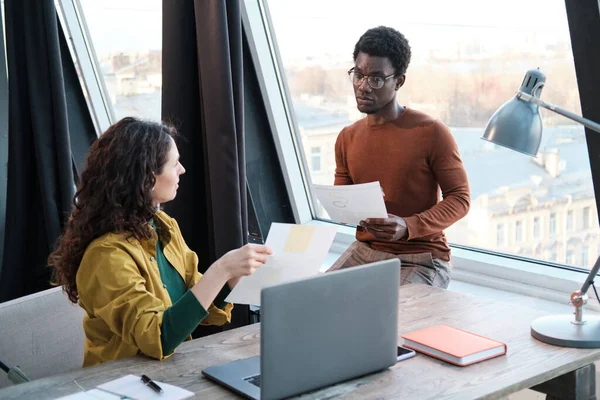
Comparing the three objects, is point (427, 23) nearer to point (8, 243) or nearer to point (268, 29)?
point (268, 29)

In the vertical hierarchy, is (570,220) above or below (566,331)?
above

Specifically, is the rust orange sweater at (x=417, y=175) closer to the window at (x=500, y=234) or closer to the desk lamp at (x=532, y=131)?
the window at (x=500, y=234)

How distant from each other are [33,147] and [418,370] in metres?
2.75

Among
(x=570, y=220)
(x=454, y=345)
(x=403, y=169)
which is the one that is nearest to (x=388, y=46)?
(x=403, y=169)

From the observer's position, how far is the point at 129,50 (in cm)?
449

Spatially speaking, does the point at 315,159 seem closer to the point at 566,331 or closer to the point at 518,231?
the point at 518,231

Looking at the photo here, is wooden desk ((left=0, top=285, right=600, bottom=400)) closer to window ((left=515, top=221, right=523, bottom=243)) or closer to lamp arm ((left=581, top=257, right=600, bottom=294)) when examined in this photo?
lamp arm ((left=581, top=257, right=600, bottom=294))

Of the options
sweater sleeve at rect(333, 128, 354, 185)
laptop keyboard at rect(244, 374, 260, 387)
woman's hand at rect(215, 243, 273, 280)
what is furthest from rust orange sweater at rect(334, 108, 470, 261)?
laptop keyboard at rect(244, 374, 260, 387)

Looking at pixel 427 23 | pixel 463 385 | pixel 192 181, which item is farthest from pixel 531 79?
pixel 192 181

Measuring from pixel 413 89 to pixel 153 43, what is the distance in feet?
5.90

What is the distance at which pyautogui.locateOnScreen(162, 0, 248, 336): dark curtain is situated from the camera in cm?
281

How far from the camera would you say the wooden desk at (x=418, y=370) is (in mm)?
1539

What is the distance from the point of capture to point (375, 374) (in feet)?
5.33

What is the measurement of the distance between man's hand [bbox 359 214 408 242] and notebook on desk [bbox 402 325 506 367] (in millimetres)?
629
